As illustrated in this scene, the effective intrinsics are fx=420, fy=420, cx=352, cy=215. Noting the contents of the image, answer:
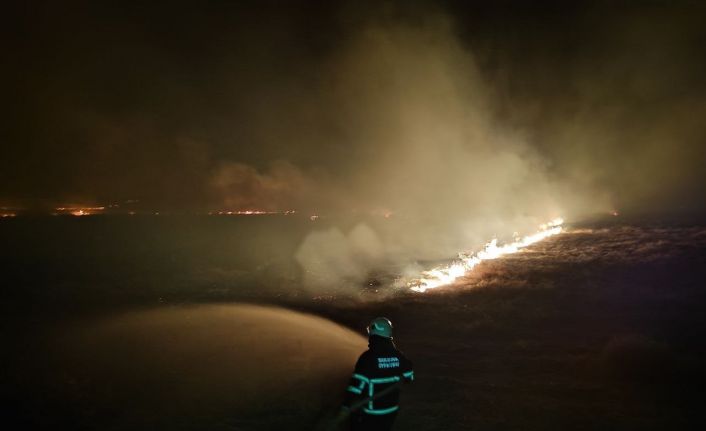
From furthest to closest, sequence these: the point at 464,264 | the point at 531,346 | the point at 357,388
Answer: the point at 464,264, the point at 531,346, the point at 357,388

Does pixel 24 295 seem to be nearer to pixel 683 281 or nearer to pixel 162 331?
pixel 162 331

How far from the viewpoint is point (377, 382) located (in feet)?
16.0

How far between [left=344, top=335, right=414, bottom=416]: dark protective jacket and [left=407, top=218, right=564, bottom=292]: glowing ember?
1519cm

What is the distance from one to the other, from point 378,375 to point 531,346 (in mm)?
9405

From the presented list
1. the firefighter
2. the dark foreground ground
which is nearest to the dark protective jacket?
the firefighter

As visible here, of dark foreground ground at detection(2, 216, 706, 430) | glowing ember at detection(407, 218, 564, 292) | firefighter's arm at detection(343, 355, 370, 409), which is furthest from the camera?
glowing ember at detection(407, 218, 564, 292)

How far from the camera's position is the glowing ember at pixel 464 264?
845 inches

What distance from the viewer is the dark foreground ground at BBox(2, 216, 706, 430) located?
26.4ft

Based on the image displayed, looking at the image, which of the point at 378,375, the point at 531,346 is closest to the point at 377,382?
the point at 378,375

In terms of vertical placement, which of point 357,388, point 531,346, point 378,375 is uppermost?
point 531,346

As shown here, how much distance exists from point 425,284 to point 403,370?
16502 mm

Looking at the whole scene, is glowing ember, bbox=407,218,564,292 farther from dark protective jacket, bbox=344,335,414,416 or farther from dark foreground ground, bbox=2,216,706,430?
dark protective jacket, bbox=344,335,414,416

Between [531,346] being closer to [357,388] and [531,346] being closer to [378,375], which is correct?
[378,375]

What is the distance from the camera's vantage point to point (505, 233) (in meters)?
44.1
